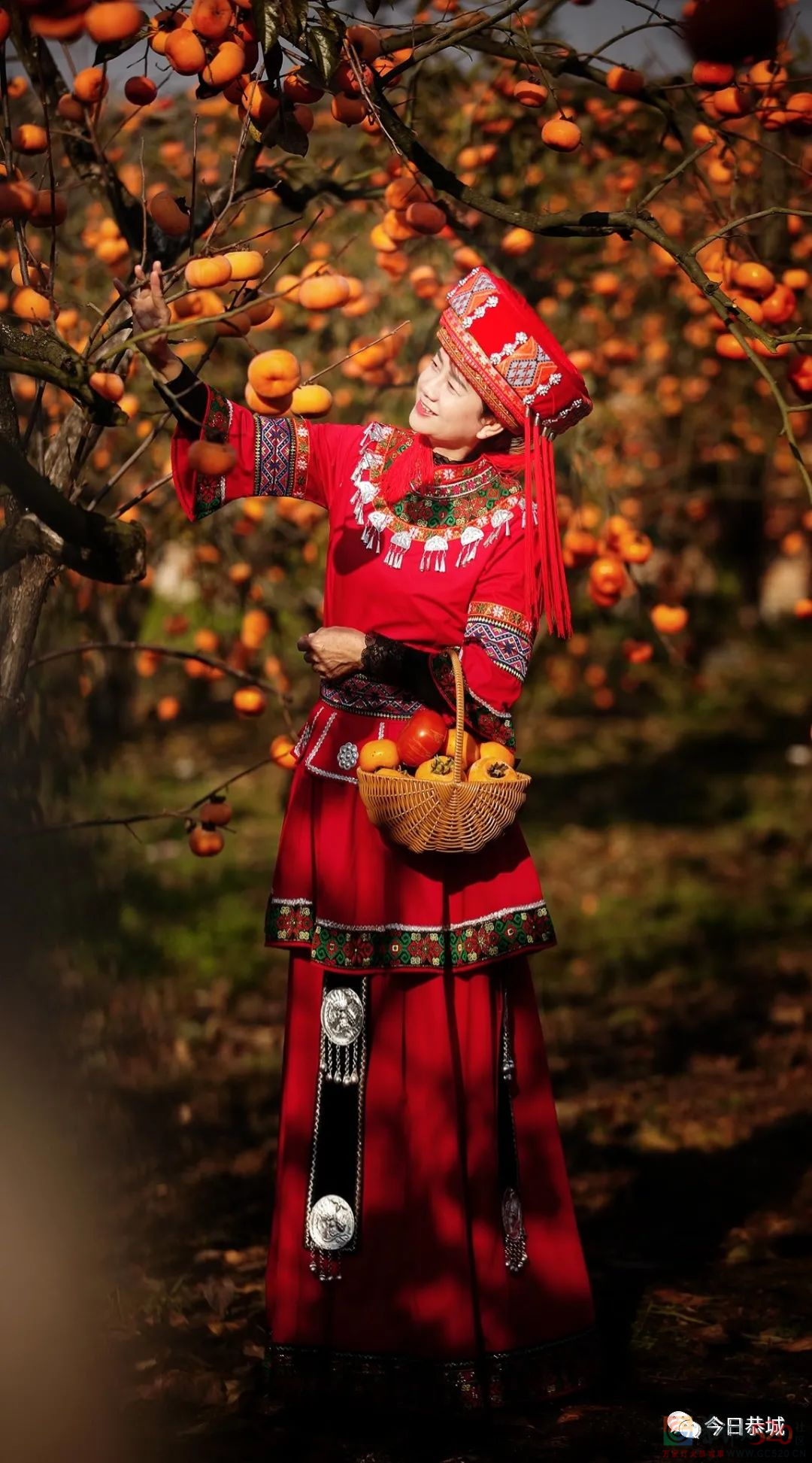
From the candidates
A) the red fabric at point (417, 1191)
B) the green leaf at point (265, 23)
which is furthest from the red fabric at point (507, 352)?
the red fabric at point (417, 1191)

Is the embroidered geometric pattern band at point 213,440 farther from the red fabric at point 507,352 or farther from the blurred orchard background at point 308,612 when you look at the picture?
the red fabric at point 507,352

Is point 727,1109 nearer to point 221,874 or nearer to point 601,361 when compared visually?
point 601,361

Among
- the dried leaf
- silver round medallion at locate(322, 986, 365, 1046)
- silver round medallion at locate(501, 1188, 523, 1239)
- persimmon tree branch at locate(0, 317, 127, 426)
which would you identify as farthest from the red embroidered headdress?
the dried leaf

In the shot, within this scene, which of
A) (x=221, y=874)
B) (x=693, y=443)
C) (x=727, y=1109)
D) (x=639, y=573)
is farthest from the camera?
(x=639, y=573)

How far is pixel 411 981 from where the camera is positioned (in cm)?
274

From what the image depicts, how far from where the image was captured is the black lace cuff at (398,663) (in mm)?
2500

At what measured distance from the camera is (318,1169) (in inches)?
108

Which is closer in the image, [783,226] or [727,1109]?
[783,226]

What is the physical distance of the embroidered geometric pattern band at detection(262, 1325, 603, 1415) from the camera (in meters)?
2.73

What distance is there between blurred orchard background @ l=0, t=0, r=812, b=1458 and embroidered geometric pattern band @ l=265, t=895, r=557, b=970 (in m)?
0.49

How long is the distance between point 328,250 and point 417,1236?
3.34 meters

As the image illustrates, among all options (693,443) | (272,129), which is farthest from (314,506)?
(693,443)

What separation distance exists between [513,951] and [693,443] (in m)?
5.94

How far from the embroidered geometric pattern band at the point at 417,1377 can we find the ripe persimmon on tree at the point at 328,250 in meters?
1.16
